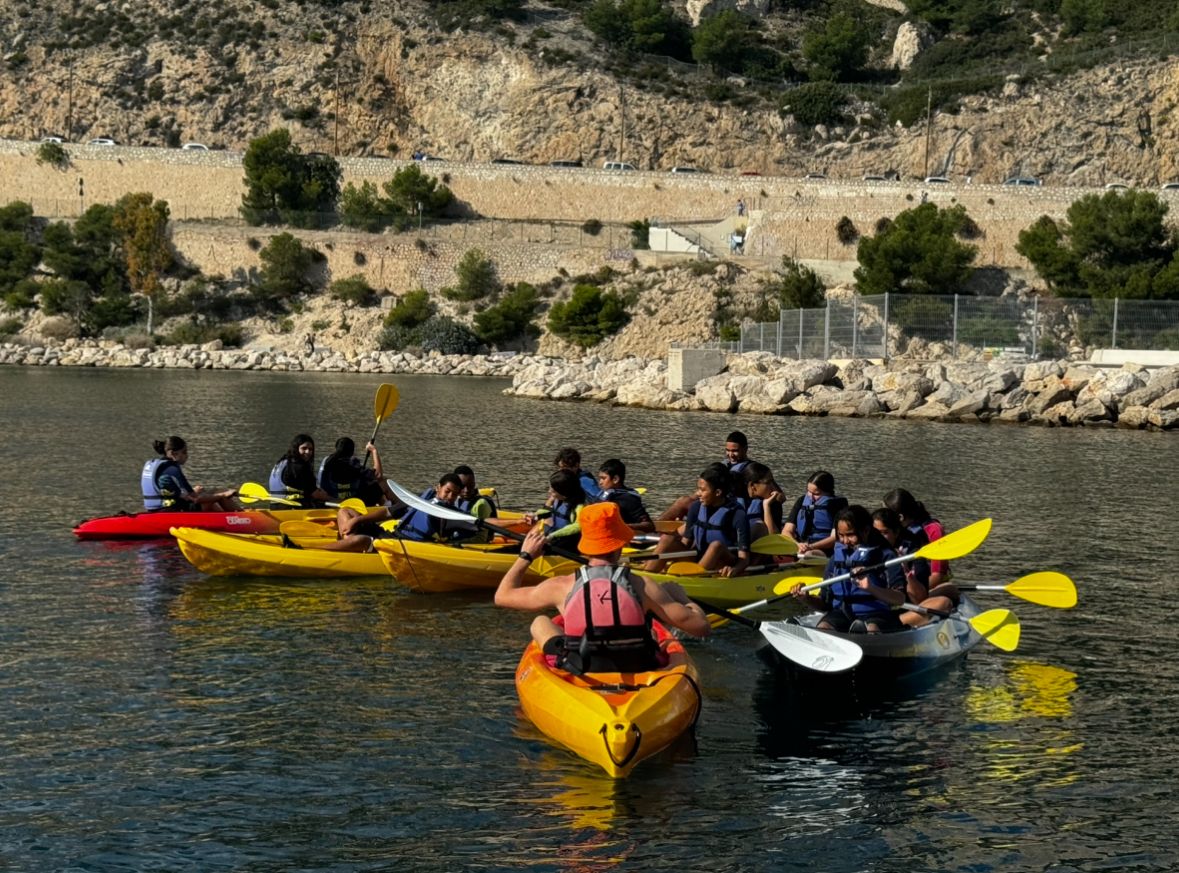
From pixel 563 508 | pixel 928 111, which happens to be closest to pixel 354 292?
pixel 928 111

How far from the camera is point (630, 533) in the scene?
997cm

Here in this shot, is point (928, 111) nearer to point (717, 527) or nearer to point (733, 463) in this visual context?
point (733, 463)

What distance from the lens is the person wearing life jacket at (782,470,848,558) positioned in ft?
49.1

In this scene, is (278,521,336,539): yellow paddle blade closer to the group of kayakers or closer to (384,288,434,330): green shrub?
the group of kayakers

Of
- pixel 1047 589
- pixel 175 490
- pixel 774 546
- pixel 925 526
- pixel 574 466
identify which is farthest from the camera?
pixel 175 490

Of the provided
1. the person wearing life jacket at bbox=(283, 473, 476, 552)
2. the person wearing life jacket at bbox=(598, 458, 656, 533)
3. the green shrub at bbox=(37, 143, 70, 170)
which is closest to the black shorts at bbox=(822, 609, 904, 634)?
the person wearing life jacket at bbox=(598, 458, 656, 533)

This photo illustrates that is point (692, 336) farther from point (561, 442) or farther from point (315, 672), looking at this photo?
point (315, 672)

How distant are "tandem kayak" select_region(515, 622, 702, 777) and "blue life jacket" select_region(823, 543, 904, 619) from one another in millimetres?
1913

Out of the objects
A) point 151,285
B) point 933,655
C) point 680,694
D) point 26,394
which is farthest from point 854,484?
point 151,285

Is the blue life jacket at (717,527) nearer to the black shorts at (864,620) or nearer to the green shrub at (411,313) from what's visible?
the black shorts at (864,620)

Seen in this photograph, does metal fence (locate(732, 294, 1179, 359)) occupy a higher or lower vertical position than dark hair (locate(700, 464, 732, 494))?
higher

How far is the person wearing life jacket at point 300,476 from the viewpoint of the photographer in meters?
17.8

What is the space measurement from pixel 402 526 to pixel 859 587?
5.40 metres

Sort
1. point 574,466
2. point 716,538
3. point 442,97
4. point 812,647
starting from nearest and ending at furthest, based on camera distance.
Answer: point 812,647 → point 716,538 → point 574,466 → point 442,97
